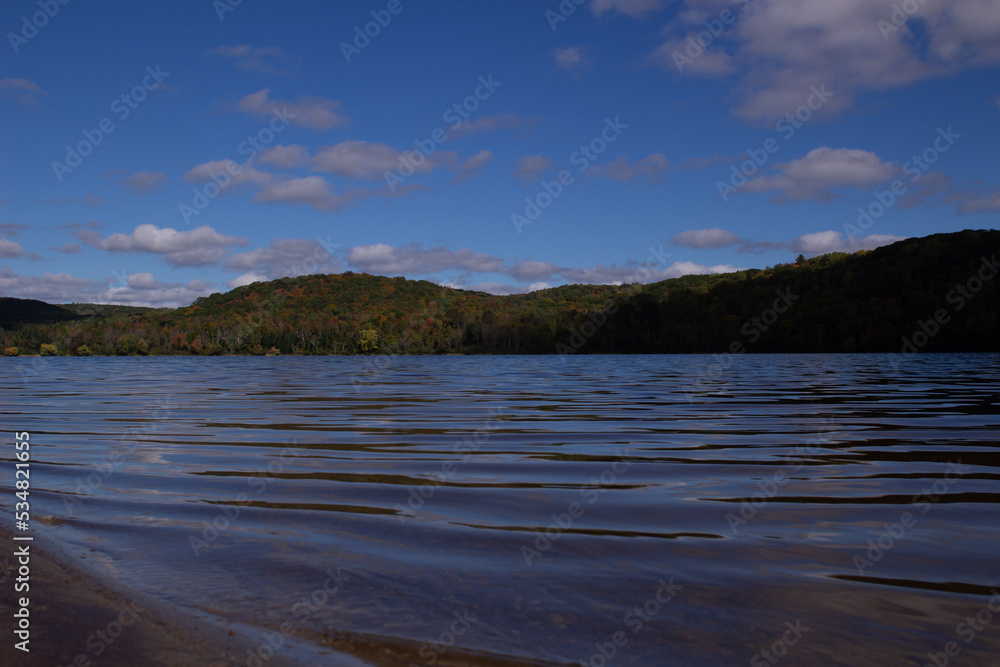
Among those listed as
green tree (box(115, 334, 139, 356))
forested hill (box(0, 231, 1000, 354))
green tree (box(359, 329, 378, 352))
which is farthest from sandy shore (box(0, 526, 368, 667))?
green tree (box(115, 334, 139, 356))

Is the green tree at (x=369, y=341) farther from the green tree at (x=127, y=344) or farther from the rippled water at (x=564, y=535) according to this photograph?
the rippled water at (x=564, y=535)

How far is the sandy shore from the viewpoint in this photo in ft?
9.39

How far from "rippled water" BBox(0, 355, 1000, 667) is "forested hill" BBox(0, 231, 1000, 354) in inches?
4261

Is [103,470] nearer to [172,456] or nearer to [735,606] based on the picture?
[172,456]

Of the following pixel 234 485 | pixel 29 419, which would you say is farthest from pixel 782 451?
pixel 29 419

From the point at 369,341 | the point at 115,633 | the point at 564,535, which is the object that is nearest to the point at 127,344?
the point at 369,341

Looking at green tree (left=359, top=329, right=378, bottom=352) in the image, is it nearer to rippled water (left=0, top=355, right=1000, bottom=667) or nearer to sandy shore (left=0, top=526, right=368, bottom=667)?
rippled water (left=0, top=355, right=1000, bottom=667)

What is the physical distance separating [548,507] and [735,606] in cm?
269

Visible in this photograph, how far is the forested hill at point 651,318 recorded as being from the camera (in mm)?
114062

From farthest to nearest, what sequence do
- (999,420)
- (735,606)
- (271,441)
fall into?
(999,420) → (271,441) → (735,606)

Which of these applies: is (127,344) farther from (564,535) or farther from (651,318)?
(564,535)

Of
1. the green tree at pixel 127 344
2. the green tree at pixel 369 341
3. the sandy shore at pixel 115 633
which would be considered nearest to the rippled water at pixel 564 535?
the sandy shore at pixel 115 633

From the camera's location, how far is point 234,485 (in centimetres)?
720

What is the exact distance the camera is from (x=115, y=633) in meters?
3.12
